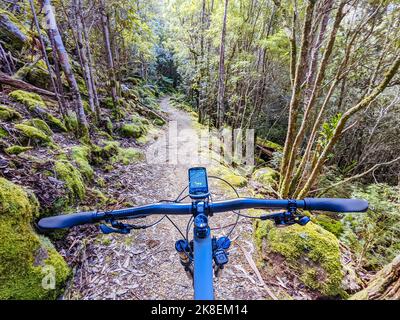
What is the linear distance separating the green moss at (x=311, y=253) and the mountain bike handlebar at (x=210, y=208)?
6.66 ft

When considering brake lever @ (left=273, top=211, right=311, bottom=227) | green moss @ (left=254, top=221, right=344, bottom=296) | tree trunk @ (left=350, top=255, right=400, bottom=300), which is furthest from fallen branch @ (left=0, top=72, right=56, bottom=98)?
tree trunk @ (left=350, top=255, right=400, bottom=300)

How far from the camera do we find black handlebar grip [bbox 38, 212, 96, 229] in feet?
4.65

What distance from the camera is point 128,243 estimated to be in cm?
398

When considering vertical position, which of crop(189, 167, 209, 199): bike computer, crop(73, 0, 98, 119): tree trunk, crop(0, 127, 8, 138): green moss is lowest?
crop(0, 127, 8, 138): green moss

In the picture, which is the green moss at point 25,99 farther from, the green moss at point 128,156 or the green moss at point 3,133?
the green moss at point 128,156

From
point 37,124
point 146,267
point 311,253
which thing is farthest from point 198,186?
point 37,124

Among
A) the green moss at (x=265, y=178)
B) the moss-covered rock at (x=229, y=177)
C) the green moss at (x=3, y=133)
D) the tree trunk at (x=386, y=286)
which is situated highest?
the green moss at (x=3, y=133)

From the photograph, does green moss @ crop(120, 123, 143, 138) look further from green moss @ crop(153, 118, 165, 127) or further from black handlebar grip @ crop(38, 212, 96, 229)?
black handlebar grip @ crop(38, 212, 96, 229)

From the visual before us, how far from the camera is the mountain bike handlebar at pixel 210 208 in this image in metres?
1.45

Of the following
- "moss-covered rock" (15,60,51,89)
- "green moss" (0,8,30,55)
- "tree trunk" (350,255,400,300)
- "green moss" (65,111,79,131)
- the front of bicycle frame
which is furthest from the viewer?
"green moss" (0,8,30,55)

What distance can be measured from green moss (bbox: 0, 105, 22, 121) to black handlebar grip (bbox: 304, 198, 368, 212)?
21.4ft

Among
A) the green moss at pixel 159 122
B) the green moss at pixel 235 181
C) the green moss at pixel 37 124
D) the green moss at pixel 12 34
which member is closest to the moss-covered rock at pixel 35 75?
the green moss at pixel 12 34
